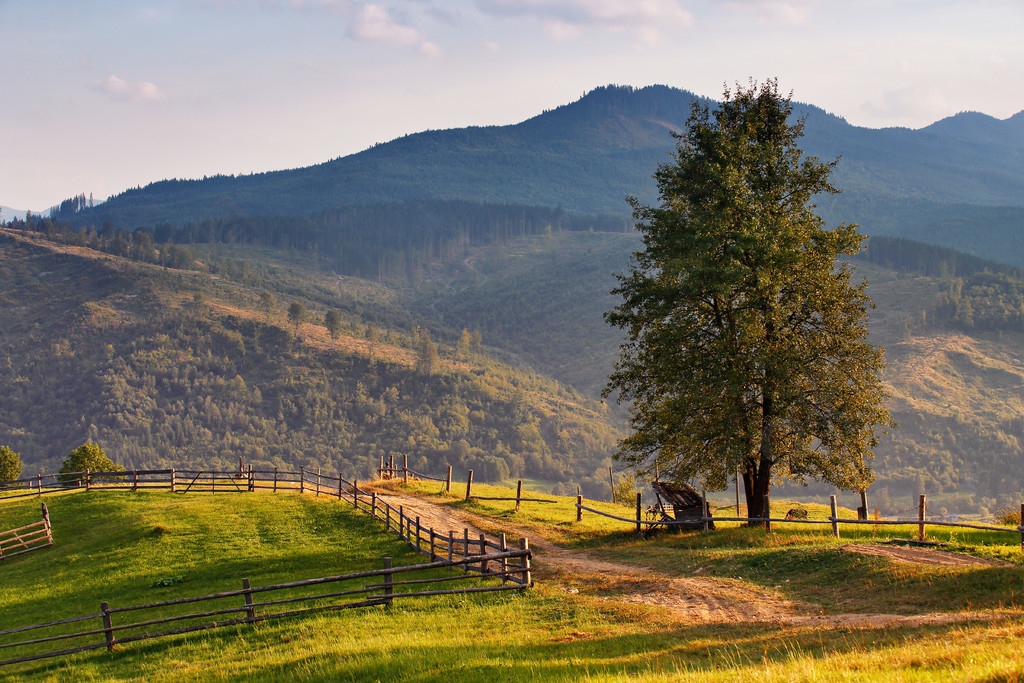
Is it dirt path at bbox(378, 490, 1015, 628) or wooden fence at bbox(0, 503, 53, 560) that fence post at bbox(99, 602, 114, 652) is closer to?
dirt path at bbox(378, 490, 1015, 628)

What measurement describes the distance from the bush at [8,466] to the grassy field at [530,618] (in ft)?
95.4

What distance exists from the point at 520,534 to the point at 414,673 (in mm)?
17666

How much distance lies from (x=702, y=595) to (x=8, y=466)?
6115cm

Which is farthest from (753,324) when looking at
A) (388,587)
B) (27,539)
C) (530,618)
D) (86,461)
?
(86,461)

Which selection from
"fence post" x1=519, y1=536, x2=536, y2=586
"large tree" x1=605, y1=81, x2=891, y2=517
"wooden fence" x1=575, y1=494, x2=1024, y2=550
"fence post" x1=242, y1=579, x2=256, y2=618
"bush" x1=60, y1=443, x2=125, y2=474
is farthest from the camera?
"bush" x1=60, y1=443, x2=125, y2=474

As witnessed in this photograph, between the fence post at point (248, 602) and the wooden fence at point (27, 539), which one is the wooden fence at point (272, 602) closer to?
the fence post at point (248, 602)

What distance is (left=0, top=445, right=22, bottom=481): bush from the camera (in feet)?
188

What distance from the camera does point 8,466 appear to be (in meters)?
58.2

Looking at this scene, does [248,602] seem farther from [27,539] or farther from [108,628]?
[27,539]

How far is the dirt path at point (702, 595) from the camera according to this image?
1552 cm

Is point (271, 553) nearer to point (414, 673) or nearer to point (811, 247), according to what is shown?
point (414, 673)

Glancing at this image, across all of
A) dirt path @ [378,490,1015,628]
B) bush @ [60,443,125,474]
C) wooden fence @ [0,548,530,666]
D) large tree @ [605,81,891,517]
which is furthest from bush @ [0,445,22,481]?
large tree @ [605,81,891,517]

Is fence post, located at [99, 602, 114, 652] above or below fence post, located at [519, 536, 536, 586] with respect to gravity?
below

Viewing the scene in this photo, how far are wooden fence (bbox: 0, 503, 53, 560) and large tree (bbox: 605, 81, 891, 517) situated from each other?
2949 cm
